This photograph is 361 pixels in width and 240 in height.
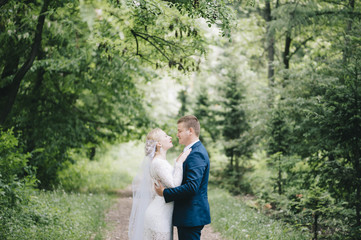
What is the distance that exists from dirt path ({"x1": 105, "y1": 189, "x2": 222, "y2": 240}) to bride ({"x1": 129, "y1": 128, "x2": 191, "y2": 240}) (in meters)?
3.45

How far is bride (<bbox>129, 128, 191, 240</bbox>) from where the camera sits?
382 cm

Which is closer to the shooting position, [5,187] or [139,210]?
[139,210]

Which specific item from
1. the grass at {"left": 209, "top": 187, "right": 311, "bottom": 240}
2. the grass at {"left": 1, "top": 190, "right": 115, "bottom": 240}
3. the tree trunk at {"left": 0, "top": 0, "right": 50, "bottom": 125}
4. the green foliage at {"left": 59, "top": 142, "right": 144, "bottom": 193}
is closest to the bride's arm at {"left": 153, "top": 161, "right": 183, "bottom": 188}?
the grass at {"left": 1, "top": 190, "right": 115, "bottom": 240}

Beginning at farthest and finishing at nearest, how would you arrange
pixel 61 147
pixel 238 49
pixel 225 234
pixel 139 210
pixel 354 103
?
pixel 238 49 → pixel 61 147 → pixel 225 234 → pixel 354 103 → pixel 139 210

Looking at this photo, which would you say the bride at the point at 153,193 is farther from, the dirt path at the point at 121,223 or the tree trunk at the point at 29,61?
the tree trunk at the point at 29,61

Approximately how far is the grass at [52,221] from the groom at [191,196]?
315 cm

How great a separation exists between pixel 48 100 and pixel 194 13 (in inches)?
350

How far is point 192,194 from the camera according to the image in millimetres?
3627

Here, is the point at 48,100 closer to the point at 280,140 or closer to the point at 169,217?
the point at 280,140

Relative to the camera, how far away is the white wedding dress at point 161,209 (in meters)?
3.80

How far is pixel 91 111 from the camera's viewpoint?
13.2 metres

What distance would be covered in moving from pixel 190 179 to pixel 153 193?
79 cm

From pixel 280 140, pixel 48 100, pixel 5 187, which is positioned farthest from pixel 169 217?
pixel 48 100

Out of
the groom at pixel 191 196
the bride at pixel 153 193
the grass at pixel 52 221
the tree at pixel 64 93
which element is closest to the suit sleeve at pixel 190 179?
the groom at pixel 191 196
